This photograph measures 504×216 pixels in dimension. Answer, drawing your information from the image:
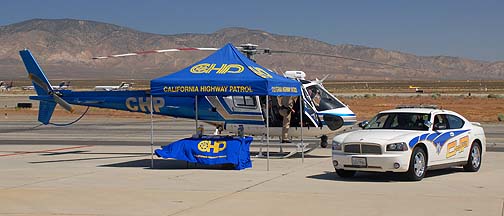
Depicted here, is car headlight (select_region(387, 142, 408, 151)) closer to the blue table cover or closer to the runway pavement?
the runway pavement

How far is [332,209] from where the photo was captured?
39.8 ft

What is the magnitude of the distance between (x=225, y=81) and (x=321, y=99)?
14.1ft

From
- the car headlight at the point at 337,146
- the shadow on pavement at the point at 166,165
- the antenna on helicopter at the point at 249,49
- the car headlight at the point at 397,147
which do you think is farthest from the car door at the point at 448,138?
the antenna on helicopter at the point at 249,49

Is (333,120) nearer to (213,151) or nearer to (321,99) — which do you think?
(321,99)

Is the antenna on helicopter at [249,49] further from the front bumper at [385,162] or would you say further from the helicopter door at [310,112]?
the front bumper at [385,162]

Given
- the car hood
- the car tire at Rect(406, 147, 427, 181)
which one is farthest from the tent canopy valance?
the car tire at Rect(406, 147, 427, 181)

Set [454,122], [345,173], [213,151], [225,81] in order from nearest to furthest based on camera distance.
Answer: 1. [345,173]
2. [454,122]
3. [225,81]
4. [213,151]

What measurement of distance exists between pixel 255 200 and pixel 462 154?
5.88 metres

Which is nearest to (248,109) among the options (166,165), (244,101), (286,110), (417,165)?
(244,101)

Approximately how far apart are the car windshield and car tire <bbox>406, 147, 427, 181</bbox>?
0.78 metres

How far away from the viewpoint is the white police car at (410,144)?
50.5 feet

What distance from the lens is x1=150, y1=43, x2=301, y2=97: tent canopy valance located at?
17875 millimetres

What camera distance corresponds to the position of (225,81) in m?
18.0

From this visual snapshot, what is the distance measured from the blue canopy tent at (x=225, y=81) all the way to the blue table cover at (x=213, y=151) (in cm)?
84
